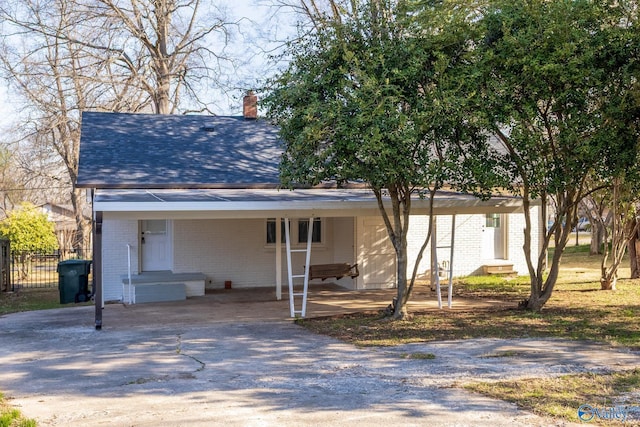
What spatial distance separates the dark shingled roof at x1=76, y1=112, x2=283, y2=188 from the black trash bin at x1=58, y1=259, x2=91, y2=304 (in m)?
2.78

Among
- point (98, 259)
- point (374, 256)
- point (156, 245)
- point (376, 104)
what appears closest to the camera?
point (376, 104)

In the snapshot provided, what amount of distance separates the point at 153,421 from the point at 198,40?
1037 inches

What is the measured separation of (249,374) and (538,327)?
5.64m

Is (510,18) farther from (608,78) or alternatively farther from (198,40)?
(198,40)

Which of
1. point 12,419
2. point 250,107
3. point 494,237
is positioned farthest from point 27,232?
point 12,419

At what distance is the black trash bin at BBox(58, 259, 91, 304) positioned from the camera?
1662 centimetres

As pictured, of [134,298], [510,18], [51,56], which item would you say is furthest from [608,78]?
[51,56]

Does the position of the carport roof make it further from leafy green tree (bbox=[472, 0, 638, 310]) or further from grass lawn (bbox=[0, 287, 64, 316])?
grass lawn (bbox=[0, 287, 64, 316])

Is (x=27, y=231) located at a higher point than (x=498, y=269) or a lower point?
higher

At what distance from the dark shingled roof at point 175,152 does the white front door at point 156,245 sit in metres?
1.88

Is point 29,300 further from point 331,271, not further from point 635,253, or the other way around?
point 635,253

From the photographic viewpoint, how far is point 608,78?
11.3m

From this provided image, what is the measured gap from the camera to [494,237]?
20.5 metres

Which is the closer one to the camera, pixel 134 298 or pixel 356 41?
pixel 356 41
